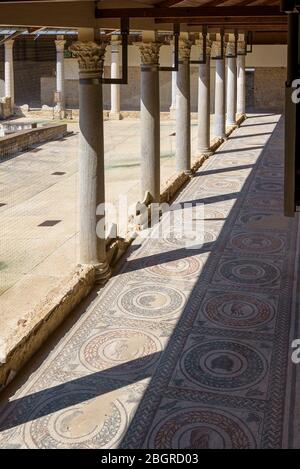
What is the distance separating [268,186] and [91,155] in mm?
6259

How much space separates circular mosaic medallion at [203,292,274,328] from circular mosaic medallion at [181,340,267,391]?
1.70 feet

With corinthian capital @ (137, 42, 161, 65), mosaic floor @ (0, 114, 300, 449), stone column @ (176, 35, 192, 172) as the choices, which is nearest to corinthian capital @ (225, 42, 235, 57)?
stone column @ (176, 35, 192, 172)

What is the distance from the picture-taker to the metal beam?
7184mm

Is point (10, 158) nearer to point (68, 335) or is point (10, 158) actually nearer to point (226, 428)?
point (68, 335)

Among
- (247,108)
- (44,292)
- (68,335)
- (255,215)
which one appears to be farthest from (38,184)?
(247,108)

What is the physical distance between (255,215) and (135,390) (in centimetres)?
610

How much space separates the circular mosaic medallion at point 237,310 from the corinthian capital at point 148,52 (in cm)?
467

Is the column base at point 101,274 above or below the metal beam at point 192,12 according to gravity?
below

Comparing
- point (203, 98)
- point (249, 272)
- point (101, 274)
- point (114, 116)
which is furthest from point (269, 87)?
point (101, 274)

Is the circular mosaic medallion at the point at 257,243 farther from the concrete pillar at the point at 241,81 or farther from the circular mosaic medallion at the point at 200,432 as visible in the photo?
the concrete pillar at the point at 241,81

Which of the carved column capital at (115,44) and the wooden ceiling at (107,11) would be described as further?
the carved column capital at (115,44)

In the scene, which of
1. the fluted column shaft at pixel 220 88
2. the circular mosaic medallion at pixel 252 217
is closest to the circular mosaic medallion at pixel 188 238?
the circular mosaic medallion at pixel 252 217

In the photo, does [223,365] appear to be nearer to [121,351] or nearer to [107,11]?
[121,351]

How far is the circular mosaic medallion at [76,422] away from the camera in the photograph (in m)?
4.62
